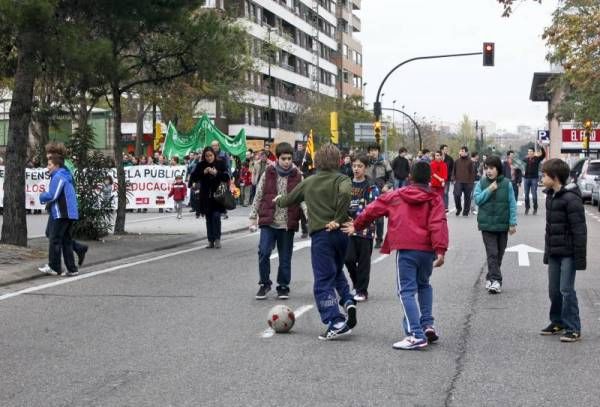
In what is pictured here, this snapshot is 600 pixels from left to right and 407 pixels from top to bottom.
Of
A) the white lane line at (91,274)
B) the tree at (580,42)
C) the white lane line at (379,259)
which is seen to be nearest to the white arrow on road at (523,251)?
the white lane line at (379,259)

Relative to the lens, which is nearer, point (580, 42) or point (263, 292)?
point (263, 292)

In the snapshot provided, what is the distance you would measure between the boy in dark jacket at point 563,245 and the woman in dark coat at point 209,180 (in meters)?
9.48

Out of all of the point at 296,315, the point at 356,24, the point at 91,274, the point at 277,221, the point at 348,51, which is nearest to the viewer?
the point at 296,315

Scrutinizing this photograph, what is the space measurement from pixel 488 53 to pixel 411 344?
30137mm

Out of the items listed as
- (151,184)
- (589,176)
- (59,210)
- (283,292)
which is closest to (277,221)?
(283,292)

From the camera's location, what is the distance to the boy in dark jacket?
8.50 meters

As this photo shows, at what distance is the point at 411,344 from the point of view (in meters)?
8.02

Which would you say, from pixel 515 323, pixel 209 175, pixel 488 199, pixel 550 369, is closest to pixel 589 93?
pixel 209 175

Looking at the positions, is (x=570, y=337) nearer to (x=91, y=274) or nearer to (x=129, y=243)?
(x=91, y=274)

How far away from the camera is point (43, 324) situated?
940 cm

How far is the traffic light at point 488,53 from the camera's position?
36.7m

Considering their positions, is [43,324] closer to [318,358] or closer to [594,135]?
[318,358]

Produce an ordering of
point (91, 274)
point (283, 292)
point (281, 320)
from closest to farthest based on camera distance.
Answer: point (281, 320) < point (283, 292) < point (91, 274)

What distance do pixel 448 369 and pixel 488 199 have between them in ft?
16.3
